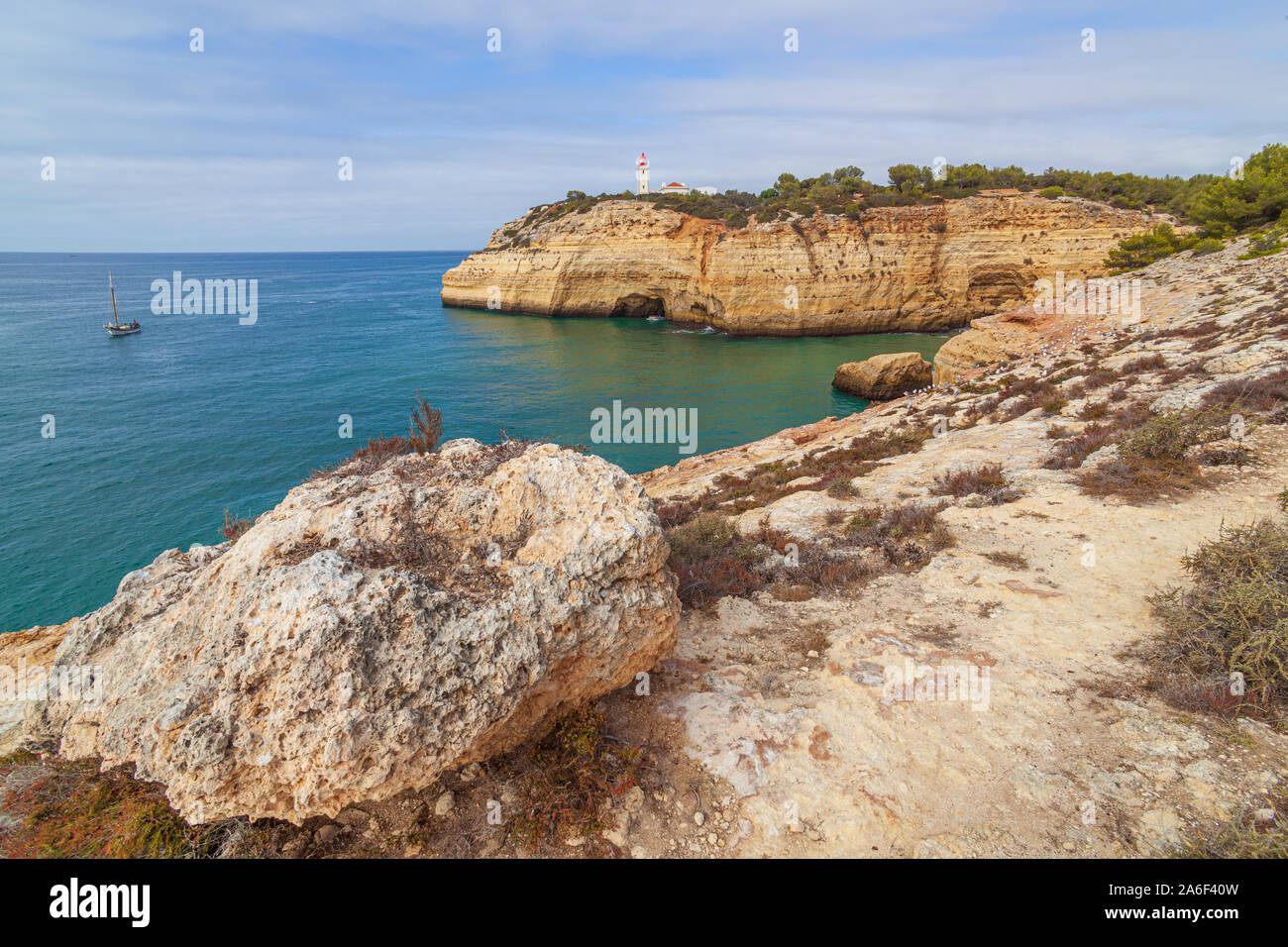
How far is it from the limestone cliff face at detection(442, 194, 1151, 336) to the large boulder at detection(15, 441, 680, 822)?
4362cm

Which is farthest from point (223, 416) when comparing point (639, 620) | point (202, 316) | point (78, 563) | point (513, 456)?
point (202, 316)

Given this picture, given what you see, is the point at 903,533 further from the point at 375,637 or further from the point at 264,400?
the point at 264,400

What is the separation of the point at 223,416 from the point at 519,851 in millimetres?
32670

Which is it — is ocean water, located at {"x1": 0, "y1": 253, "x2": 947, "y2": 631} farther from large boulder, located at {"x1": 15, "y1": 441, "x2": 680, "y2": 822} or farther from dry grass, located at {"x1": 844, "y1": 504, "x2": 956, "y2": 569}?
dry grass, located at {"x1": 844, "y1": 504, "x2": 956, "y2": 569}

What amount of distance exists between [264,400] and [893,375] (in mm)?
33839

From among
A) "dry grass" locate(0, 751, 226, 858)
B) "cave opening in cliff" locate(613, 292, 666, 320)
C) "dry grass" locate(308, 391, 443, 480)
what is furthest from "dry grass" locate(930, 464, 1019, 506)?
"cave opening in cliff" locate(613, 292, 666, 320)

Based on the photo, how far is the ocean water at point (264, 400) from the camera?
17.8 metres

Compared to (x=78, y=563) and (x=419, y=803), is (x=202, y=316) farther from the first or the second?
(x=419, y=803)

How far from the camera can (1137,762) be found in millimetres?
4215

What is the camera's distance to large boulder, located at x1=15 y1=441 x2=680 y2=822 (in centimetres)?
344

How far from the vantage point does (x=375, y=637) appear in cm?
364

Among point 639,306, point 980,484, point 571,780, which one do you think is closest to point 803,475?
point 980,484

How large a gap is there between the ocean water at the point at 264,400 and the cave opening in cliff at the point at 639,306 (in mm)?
2077

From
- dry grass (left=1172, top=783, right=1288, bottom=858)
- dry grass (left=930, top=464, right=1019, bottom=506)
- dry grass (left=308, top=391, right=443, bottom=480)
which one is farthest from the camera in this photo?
dry grass (left=930, top=464, right=1019, bottom=506)
